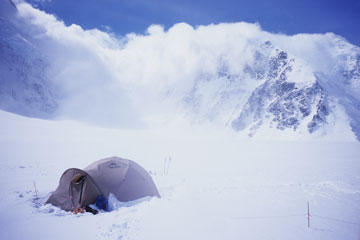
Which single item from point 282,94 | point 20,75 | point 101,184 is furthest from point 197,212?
point 20,75

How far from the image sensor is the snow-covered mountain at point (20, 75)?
110 m

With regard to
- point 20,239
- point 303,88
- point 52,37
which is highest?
point 52,37

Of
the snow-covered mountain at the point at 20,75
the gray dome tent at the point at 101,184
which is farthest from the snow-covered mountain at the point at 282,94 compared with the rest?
the gray dome tent at the point at 101,184

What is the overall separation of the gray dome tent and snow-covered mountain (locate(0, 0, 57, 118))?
404ft

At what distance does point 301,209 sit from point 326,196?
3501mm

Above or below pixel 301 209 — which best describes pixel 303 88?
above

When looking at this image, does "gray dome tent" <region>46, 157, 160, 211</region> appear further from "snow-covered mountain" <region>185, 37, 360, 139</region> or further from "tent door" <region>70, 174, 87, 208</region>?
"snow-covered mountain" <region>185, 37, 360, 139</region>

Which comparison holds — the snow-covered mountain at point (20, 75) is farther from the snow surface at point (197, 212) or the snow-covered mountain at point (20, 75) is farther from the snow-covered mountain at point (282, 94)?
the snow surface at point (197, 212)

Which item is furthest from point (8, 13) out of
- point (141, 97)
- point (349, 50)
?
point (349, 50)

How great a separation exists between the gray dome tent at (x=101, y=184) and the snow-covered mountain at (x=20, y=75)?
12318cm

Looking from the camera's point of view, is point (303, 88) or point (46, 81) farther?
point (46, 81)

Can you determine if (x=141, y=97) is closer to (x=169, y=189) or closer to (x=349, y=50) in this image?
(x=169, y=189)

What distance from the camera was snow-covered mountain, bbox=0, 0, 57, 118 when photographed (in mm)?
110000

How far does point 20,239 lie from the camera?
5.50 m
